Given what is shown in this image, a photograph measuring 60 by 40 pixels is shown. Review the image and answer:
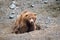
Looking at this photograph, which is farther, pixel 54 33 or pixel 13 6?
pixel 13 6

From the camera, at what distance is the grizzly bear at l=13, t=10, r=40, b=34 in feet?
20.3

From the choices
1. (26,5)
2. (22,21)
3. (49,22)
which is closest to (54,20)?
(49,22)

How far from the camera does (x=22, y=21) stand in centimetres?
637

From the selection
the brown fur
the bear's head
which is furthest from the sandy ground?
the bear's head

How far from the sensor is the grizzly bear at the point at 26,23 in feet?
20.3

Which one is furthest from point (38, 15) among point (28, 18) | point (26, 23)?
point (28, 18)

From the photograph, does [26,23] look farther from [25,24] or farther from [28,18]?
[28,18]

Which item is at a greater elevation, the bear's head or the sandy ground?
the bear's head

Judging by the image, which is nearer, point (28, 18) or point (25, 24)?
point (28, 18)

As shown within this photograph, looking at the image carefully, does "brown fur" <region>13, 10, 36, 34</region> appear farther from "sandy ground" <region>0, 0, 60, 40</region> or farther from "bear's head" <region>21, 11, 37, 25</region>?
"sandy ground" <region>0, 0, 60, 40</region>

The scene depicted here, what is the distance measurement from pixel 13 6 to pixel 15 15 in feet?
2.53

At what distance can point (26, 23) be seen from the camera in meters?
6.34

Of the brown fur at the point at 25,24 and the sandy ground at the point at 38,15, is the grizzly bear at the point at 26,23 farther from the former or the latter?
Result: the sandy ground at the point at 38,15

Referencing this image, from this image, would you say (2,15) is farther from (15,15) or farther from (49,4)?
(49,4)
